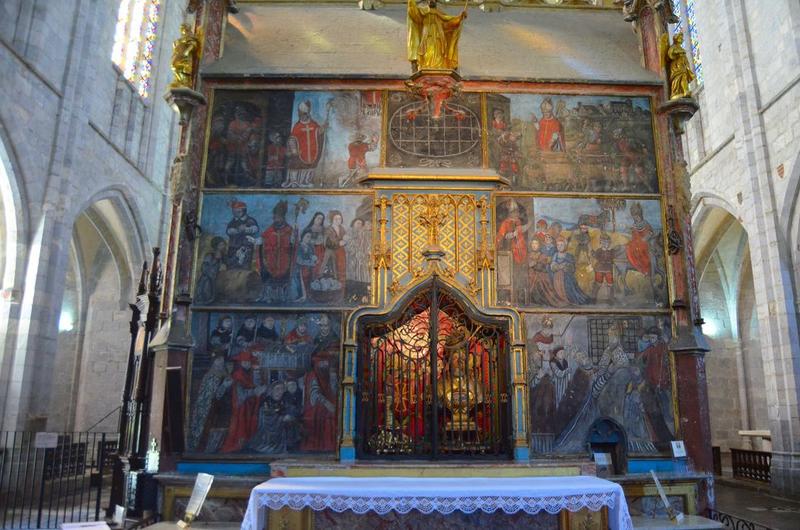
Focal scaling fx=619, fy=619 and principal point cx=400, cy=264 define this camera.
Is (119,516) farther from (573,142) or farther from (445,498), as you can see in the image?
(573,142)

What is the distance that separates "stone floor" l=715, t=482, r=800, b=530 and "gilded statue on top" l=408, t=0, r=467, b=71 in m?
8.88

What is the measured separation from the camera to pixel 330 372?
9305mm

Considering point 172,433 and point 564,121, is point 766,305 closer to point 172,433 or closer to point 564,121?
point 564,121

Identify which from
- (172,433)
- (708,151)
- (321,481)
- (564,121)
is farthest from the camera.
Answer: (708,151)

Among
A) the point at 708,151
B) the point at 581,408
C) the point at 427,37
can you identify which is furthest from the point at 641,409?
the point at 708,151

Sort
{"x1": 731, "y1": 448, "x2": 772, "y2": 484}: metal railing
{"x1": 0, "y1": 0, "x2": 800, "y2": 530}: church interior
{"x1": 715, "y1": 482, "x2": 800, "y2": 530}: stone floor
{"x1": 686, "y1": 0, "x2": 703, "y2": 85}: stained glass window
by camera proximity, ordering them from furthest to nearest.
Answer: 1. {"x1": 686, "y1": 0, "x2": 703, "y2": 85}: stained glass window
2. {"x1": 731, "y1": 448, "x2": 772, "y2": 484}: metal railing
3. {"x1": 715, "y1": 482, "x2": 800, "y2": 530}: stone floor
4. {"x1": 0, "y1": 0, "x2": 800, "y2": 530}: church interior

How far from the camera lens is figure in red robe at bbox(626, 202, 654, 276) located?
9891 millimetres

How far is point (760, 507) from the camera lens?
1188 centimetres

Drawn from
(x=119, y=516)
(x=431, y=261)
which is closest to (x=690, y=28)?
(x=431, y=261)

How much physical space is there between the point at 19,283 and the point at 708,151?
19480mm

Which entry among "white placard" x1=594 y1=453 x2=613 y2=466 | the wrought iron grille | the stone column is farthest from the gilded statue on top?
"white placard" x1=594 y1=453 x2=613 y2=466

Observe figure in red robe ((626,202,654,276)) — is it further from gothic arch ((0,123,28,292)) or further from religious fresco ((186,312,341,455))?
gothic arch ((0,123,28,292))

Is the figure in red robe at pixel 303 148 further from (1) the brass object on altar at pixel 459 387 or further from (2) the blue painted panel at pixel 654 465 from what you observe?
(2) the blue painted panel at pixel 654 465

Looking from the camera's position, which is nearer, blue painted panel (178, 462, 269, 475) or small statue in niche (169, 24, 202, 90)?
blue painted panel (178, 462, 269, 475)
